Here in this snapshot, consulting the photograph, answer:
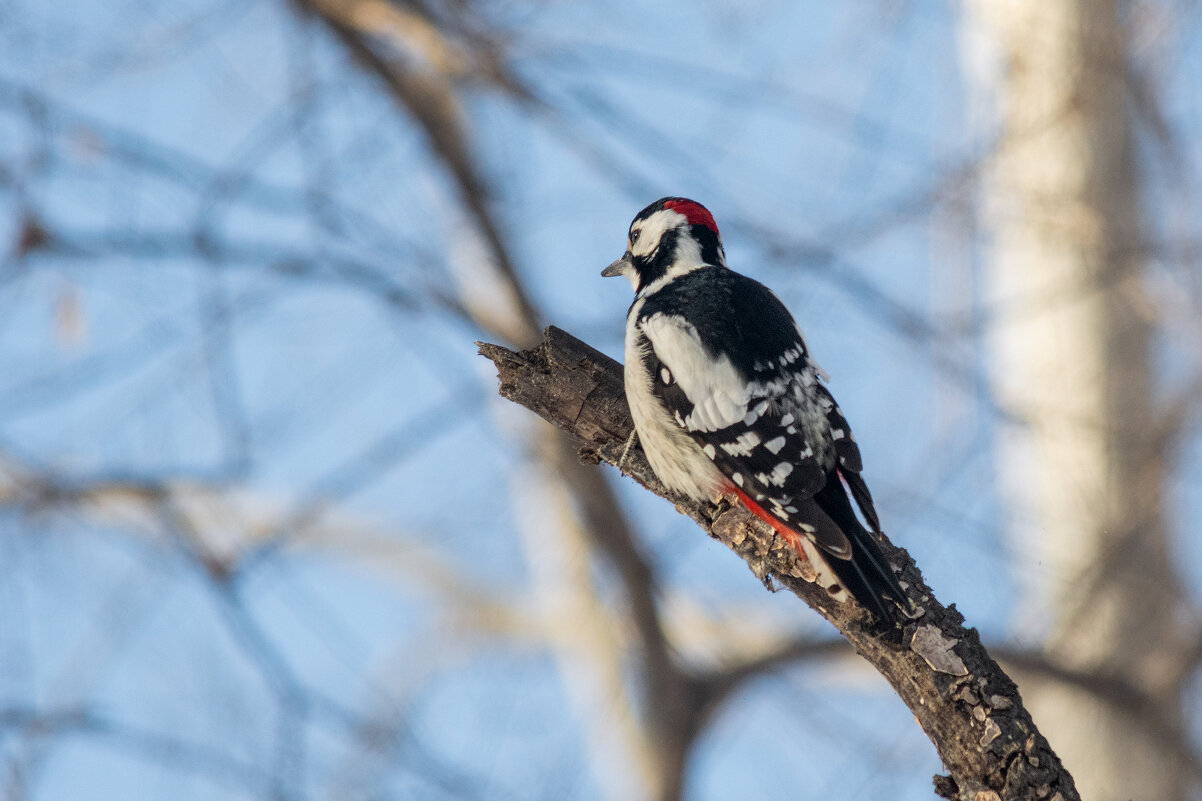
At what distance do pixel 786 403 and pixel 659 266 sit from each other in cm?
106

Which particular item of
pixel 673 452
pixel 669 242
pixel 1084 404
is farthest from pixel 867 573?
pixel 1084 404

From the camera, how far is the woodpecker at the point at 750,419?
2697mm

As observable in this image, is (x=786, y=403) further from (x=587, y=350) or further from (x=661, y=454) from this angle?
(x=587, y=350)

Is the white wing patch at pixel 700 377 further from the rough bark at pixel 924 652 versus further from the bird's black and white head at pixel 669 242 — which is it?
the bird's black and white head at pixel 669 242

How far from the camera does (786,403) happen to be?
3.12 metres

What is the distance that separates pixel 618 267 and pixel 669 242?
285 millimetres

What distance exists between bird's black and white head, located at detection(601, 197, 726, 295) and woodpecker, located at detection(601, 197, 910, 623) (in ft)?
0.89

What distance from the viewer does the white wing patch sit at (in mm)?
3119

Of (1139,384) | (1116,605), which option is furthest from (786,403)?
(1139,384)

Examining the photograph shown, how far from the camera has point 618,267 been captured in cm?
423

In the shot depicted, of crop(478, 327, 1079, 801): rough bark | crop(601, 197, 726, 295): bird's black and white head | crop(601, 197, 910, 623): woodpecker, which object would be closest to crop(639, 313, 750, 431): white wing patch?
crop(601, 197, 910, 623): woodpecker

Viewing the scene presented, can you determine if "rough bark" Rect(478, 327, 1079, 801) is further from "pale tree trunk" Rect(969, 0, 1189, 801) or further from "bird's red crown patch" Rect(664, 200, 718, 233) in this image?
"pale tree trunk" Rect(969, 0, 1189, 801)

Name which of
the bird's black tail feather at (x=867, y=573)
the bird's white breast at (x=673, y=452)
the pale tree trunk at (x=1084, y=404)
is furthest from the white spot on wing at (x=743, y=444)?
the pale tree trunk at (x=1084, y=404)

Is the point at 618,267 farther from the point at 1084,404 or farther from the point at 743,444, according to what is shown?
the point at 1084,404
